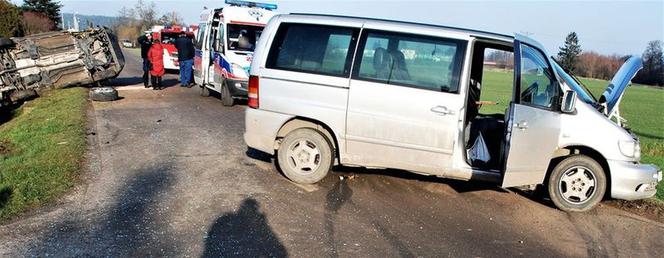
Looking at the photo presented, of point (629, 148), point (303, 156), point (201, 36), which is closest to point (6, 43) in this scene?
point (201, 36)

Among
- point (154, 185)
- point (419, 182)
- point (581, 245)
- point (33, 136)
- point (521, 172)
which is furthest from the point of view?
point (33, 136)

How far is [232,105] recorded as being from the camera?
1311 centimetres

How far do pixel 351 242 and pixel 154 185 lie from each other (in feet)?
8.74

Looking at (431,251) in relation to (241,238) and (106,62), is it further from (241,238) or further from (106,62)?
(106,62)

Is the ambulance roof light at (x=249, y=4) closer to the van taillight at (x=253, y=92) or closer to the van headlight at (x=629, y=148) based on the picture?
the van taillight at (x=253, y=92)

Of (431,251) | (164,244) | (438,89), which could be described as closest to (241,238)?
Result: (164,244)

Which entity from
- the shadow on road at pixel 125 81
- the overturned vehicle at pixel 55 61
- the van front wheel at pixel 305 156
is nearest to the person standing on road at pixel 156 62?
the overturned vehicle at pixel 55 61

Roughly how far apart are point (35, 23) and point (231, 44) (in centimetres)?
4603

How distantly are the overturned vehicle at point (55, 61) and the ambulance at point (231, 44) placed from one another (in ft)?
10.4

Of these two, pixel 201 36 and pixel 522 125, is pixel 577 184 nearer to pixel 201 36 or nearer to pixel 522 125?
pixel 522 125

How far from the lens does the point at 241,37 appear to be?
12.9m

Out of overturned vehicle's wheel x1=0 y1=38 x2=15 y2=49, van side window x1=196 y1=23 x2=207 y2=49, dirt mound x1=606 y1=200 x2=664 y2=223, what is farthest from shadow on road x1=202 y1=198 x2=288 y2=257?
overturned vehicle's wheel x1=0 y1=38 x2=15 y2=49

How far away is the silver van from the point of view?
5527 mm

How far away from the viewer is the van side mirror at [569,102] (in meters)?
5.38
